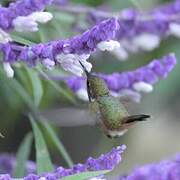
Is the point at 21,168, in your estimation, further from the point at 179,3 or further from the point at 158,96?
the point at 158,96

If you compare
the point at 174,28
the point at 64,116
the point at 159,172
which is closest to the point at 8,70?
the point at 159,172

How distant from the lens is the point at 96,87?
0.98 metres

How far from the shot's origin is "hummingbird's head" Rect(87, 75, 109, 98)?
975mm

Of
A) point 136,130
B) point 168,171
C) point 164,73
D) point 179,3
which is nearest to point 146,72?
point 164,73

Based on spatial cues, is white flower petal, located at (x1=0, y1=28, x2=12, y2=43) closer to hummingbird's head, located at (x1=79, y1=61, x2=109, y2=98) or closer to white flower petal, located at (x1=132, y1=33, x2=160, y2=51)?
hummingbird's head, located at (x1=79, y1=61, x2=109, y2=98)

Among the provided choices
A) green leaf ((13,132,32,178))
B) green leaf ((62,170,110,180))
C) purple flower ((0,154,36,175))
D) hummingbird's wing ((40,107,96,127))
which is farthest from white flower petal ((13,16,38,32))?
hummingbird's wing ((40,107,96,127))

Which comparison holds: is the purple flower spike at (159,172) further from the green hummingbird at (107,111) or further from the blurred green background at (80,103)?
the blurred green background at (80,103)

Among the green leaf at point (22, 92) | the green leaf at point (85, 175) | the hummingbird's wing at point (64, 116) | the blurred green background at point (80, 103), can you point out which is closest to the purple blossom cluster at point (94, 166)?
the green leaf at point (85, 175)

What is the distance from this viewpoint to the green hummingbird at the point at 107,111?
0.93m

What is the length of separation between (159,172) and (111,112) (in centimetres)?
13

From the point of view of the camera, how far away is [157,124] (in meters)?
3.31

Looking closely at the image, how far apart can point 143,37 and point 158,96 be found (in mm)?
979

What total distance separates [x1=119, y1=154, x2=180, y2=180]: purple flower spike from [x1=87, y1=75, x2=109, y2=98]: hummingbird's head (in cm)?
13

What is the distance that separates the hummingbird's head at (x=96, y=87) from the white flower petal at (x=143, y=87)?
17 centimetres
